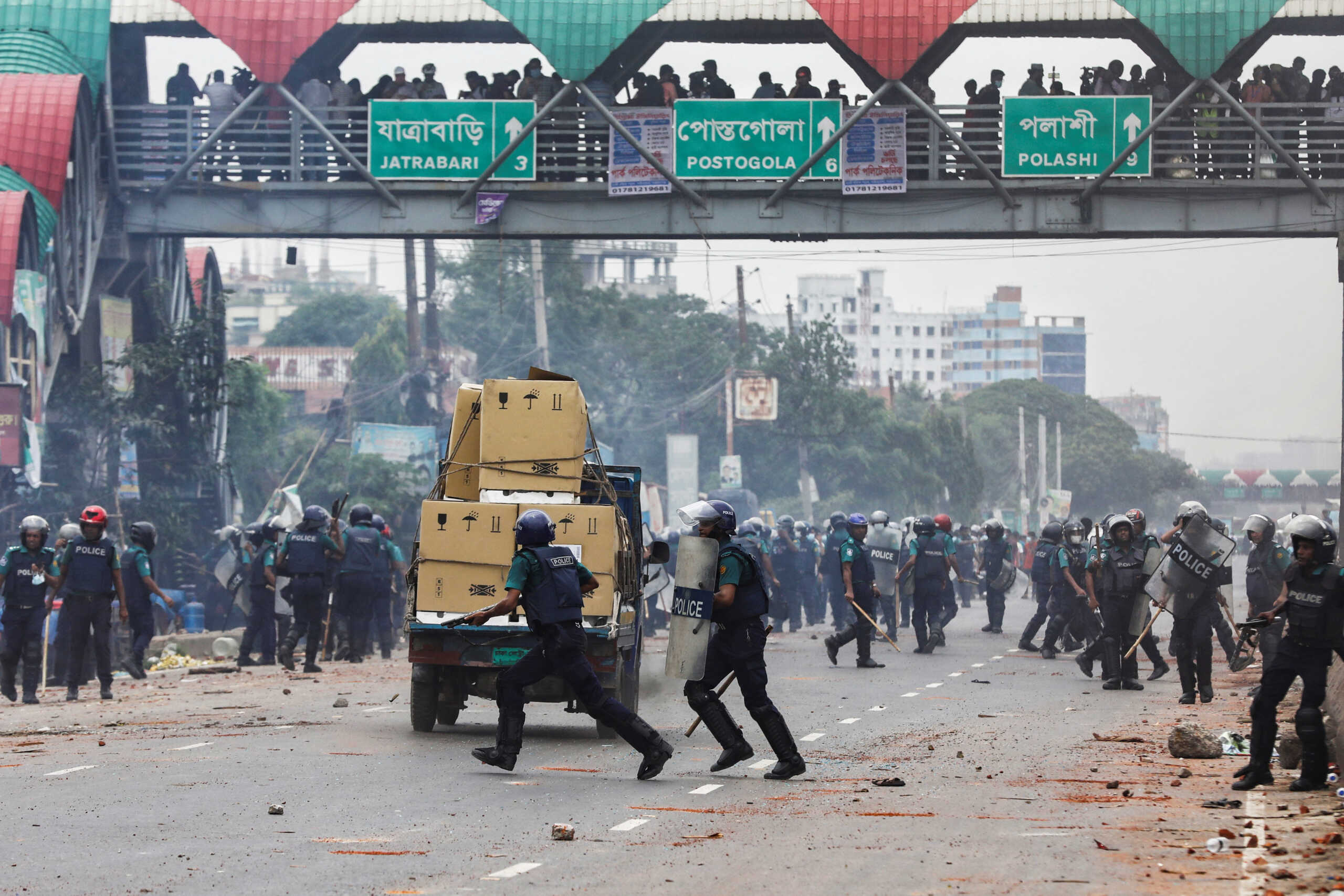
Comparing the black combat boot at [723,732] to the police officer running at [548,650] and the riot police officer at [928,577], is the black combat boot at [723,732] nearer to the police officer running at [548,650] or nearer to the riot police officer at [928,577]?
the police officer running at [548,650]

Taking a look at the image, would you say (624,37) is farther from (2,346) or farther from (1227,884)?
(1227,884)

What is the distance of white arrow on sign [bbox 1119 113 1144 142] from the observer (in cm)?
2594

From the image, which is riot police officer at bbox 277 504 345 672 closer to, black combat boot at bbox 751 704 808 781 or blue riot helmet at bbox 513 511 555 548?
blue riot helmet at bbox 513 511 555 548

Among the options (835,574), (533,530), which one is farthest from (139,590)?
(835,574)

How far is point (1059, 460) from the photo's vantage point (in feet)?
327

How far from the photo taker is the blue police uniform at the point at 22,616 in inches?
651

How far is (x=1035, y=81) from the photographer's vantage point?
26.7m

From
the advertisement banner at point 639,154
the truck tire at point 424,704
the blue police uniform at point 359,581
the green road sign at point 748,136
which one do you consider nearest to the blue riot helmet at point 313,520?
the blue police uniform at point 359,581

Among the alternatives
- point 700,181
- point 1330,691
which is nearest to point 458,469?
point 1330,691

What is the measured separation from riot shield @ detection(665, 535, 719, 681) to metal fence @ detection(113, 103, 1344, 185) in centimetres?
1663

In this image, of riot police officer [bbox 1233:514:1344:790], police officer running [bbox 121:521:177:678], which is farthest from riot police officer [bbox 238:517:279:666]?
riot police officer [bbox 1233:514:1344:790]

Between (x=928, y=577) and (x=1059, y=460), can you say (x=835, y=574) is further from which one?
(x=1059, y=460)

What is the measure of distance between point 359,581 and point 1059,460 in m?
82.3

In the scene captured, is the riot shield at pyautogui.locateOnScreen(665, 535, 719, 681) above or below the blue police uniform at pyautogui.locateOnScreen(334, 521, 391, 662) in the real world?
above
